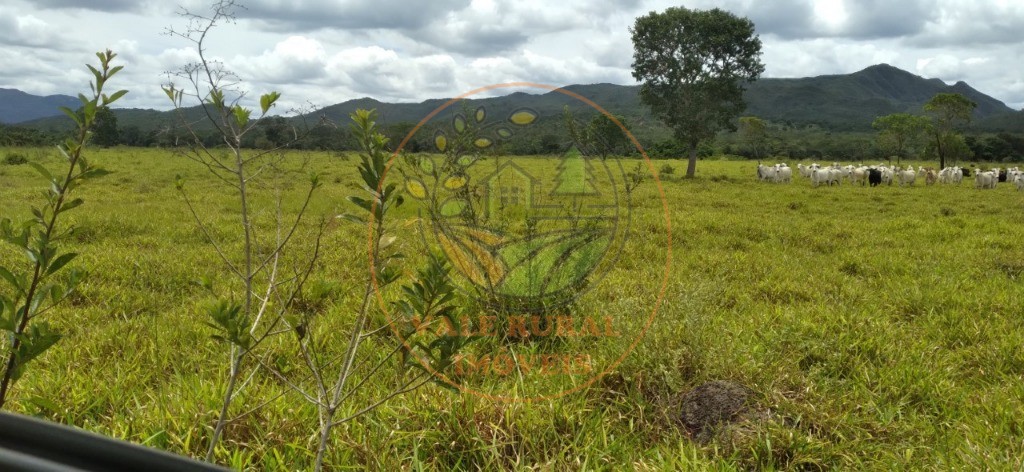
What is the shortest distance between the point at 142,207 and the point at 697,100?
23744 mm

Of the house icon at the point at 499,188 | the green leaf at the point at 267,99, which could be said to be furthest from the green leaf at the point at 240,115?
the house icon at the point at 499,188

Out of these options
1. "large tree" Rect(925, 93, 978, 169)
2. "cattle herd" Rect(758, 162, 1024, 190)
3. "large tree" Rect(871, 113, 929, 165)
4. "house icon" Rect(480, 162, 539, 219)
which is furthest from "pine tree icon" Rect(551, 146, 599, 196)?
"large tree" Rect(871, 113, 929, 165)

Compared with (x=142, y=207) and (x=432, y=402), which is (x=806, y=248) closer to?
(x=432, y=402)

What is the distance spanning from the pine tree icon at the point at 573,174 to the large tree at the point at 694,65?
23.5 meters

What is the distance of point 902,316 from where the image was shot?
568cm

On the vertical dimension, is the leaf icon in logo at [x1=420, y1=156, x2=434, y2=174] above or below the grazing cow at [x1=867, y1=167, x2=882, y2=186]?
above

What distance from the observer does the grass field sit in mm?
2953

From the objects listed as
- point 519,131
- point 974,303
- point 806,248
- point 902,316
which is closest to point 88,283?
point 519,131

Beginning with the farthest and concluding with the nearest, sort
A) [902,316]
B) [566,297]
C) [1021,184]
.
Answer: [1021,184], [902,316], [566,297]

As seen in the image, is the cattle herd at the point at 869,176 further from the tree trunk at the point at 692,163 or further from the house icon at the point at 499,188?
the house icon at the point at 499,188

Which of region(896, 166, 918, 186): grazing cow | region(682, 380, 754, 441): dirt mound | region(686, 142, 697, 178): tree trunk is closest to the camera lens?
region(682, 380, 754, 441): dirt mound

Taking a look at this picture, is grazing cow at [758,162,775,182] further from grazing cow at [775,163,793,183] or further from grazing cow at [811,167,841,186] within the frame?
grazing cow at [811,167,841,186]

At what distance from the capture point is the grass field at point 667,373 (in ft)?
9.69

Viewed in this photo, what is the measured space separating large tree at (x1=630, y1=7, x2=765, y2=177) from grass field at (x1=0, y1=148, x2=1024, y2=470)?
2131cm
